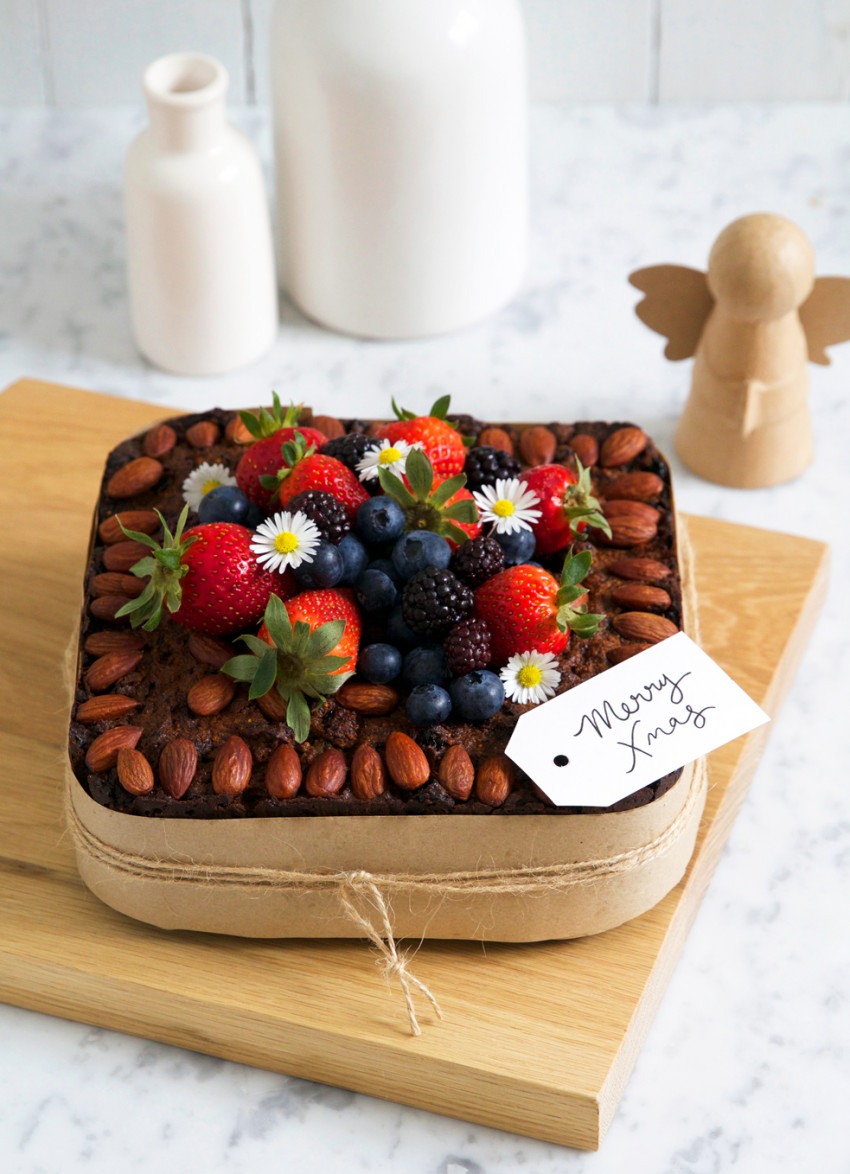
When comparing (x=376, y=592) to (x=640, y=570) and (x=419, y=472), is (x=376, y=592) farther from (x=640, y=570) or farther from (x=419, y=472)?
(x=640, y=570)

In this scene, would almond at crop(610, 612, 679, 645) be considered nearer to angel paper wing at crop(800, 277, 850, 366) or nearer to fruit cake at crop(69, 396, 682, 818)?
fruit cake at crop(69, 396, 682, 818)

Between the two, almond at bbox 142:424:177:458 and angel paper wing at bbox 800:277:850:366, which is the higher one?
almond at bbox 142:424:177:458

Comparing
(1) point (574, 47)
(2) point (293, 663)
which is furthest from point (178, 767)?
(1) point (574, 47)

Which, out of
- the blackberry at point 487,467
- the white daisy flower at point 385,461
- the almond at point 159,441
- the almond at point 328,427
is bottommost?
the almond at point 159,441

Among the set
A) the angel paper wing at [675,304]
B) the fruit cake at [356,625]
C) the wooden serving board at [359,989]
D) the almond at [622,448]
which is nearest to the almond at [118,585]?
the fruit cake at [356,625]

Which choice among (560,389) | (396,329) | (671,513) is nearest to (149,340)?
(396,329)

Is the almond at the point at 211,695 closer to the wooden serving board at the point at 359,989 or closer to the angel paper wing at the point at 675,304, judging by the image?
the wooden serving board at the point at 359,989

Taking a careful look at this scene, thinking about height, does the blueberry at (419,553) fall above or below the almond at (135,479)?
above

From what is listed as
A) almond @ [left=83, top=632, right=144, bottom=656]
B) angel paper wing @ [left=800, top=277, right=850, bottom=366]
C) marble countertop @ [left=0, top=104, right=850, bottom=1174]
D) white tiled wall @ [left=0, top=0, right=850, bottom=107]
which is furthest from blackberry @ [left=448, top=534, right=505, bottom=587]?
white tiled wall @ [left=0, top=0, right=850, bottom=107]

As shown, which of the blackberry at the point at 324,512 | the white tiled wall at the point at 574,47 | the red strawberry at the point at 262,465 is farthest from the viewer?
the white tiled wall at the point at 574,47
